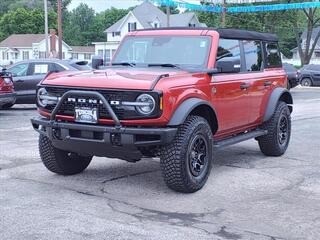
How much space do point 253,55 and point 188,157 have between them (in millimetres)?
2771

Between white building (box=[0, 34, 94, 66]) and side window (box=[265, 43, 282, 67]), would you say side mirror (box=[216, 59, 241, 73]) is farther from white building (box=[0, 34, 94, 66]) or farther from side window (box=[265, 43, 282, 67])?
white building (box=[0, 34, 94, 66])

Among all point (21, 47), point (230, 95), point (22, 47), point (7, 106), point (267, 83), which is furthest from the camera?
point (21, 47)

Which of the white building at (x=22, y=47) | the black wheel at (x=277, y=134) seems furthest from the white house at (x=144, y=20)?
the black wheel at (x=277, y=134)

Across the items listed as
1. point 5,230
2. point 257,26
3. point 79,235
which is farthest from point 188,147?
point 257,26

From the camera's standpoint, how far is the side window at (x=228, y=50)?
7.27 meters

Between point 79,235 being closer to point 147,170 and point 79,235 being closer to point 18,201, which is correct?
point 18,201

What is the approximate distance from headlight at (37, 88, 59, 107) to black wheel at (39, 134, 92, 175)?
0.50m

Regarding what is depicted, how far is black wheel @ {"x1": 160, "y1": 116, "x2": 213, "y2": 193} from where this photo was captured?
5996 millimetres

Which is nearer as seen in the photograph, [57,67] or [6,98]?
[6,98]

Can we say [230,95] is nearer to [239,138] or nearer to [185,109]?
[239,138]

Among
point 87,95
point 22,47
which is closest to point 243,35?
point 87,95

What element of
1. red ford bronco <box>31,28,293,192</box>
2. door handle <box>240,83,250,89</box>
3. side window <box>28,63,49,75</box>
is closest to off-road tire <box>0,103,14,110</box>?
side window <box>28,63,49,75</box>

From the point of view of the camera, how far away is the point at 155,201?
5.92m

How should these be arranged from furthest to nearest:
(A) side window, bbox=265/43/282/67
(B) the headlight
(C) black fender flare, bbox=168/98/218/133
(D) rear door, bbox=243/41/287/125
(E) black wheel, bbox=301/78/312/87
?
(E) black wheel, bbox=301/78/312/87 < (A) side window, bbox=265/43/282/67 < (D) rear door, bbox=243/41/287/125 < (B) the headlight < (C) black fender flare, bbox=168/98/218/133
